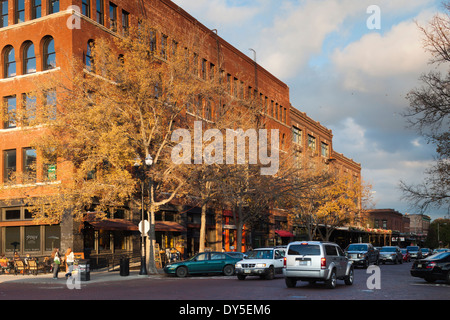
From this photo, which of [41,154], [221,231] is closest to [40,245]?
[41,154]

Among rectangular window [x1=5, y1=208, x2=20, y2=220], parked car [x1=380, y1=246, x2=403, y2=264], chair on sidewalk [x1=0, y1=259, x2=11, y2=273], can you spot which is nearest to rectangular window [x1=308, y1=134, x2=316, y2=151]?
parked car [x1=380, y1=246, x2=403, y2=264]

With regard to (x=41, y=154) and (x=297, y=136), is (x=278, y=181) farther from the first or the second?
(x=297, y=136)

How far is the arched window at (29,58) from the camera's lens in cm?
3784

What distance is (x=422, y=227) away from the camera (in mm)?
191250

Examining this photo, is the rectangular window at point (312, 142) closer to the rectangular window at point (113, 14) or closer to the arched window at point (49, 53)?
the rectangular window at point (113, 14)

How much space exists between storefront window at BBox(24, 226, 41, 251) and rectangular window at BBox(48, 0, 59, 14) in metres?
15.0

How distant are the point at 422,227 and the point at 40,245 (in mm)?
177200

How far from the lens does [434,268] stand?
2412 centimetres

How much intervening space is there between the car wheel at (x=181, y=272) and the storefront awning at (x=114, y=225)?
762cm

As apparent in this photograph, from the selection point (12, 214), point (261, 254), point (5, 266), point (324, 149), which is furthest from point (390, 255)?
point (324, 149)

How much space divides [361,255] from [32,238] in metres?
23.5

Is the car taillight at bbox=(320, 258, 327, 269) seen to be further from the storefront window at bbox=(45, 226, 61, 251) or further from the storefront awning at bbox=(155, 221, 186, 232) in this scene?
the storefront awning at bbox=(155, 221, 186, 232)

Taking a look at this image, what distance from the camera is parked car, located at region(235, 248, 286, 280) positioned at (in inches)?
1032

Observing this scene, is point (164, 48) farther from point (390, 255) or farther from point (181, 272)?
point (390, 255)
